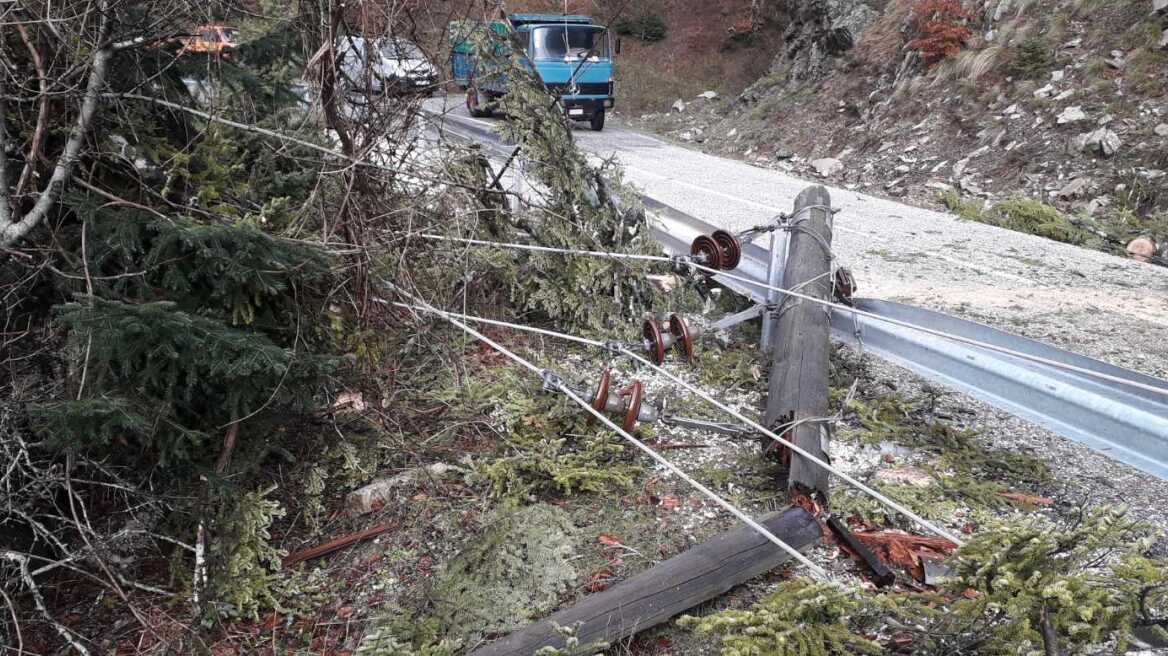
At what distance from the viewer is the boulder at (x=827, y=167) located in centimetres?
1315

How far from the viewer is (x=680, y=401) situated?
4.48 m

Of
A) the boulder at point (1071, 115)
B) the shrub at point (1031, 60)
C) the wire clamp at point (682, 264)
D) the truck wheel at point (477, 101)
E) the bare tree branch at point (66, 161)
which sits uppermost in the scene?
the shrub at point (1031, 60)

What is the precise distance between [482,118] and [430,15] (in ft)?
5.01

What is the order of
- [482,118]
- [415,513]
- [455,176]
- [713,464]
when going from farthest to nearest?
[482,118]
[455,176]
[713,464]
[415,513]

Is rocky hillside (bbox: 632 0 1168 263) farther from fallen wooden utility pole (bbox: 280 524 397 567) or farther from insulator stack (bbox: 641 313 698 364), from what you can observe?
fallen wooden utility pole (bbox: 280 524 397 567)

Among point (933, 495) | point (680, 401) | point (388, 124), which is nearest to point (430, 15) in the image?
point (388, 124)

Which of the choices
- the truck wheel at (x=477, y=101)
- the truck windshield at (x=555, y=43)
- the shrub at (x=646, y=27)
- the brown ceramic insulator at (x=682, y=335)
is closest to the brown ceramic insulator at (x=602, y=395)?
the brown ceramic insulator at (x=682, y=335)

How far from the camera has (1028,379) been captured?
3.46 meters

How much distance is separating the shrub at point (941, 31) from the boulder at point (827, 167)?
116 inches

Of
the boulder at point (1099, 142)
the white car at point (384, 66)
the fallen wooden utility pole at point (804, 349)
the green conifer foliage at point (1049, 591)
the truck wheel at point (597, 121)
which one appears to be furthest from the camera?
the truck wheel at point (597, 121)

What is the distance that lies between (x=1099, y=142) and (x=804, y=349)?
8.96m

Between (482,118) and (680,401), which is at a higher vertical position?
(482,118)

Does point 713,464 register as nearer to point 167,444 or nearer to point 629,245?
point 629,245

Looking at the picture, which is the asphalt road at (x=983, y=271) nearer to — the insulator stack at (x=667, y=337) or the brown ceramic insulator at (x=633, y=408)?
the insulator stack at (x=667, y=337)
